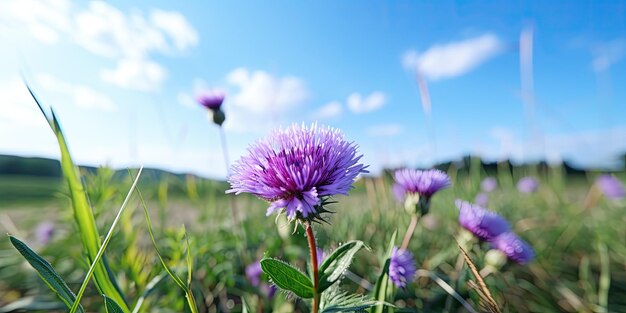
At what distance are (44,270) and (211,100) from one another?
3.18ft

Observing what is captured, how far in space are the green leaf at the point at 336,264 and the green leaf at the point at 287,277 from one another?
2 centimetres

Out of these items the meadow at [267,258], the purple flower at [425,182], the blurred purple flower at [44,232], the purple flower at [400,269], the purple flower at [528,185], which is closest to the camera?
the meadow at [267,258]

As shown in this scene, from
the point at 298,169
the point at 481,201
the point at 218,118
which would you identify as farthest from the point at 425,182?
the point at 481,201

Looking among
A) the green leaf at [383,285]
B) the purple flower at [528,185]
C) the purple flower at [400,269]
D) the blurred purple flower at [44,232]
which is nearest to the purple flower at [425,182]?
the purple flower at [400,269]

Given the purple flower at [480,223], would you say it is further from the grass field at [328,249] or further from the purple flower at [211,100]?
the purple flower at [211,100]

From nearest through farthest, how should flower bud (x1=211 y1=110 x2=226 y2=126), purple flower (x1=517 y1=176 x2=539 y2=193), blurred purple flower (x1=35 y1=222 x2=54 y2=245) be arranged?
flower bud (x1=211 y1=110 x2=226 y2=126) < blurred purple flower (x1=35 y1=222 x2=54 y2=245) < purple flower (x1=517 y1=176 x2=539 y2=193)

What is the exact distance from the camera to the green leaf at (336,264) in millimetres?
464

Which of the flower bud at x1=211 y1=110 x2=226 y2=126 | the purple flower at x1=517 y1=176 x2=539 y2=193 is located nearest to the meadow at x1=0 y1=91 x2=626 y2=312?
the flower bud at x1=211 y1=110 x2=226 y2=126

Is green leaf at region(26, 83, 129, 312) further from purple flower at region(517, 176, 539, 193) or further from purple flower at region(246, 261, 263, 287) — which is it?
purple flower at region(517, 176, 539, 193)

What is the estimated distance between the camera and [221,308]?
1042mm

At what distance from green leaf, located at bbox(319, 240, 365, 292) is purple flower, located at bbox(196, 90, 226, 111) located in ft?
3.29

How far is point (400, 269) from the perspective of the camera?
2.35 feet

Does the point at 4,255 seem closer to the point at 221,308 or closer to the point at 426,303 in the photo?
the point at 221,308

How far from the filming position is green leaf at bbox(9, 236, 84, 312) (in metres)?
0.43
